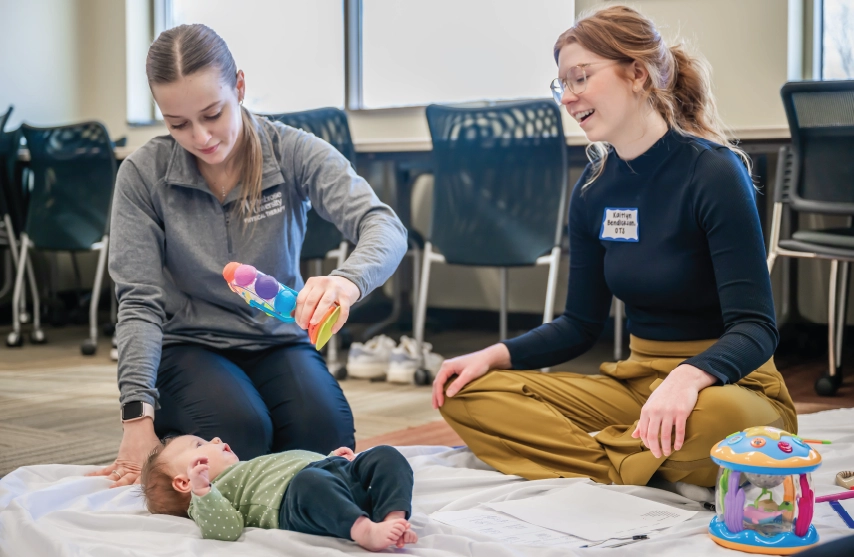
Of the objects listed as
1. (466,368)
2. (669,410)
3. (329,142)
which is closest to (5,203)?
(329,142)

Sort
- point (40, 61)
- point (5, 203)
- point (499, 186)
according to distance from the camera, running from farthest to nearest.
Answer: point (40, 61) < point (5, 203) < point (499, 186)

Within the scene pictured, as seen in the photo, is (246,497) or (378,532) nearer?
(378,532)

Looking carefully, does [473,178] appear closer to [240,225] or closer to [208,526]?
[240,225]

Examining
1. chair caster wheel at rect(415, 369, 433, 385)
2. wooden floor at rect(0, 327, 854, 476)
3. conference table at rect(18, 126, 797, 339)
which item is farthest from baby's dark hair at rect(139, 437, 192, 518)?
conference table at rect(18, 126, 797, 339)

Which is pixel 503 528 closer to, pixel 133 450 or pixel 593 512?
pixel 593 512

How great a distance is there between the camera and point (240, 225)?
74.9 inches

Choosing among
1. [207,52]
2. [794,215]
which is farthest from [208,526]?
[794,215]

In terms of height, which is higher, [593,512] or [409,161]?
[409,161]

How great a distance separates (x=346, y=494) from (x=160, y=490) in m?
0.35

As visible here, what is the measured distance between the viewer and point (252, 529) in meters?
1.45

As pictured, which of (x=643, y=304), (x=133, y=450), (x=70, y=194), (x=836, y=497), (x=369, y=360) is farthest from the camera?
(x=70, y=194)

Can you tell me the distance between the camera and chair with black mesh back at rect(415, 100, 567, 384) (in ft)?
10.7

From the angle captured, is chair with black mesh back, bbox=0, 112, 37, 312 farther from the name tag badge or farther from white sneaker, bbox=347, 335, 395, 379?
the name tag badge

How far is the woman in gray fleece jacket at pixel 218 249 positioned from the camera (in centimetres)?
172
